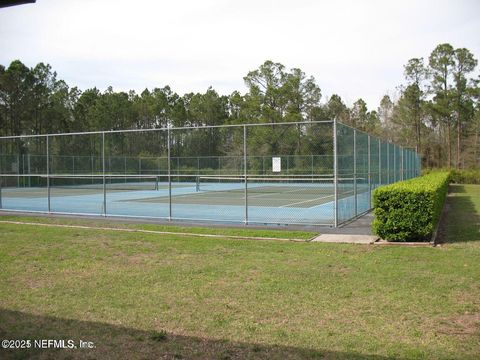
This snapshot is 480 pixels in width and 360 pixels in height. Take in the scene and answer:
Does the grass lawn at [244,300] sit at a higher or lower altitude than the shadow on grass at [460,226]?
lower

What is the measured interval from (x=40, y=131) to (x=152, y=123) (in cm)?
1536

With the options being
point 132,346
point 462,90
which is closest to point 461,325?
point 132,346

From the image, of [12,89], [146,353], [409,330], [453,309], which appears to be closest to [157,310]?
[146,353]

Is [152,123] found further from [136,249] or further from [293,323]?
[293,323]

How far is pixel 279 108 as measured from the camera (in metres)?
53.6

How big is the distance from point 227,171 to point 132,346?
22.3m

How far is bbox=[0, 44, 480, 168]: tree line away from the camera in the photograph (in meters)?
46.4

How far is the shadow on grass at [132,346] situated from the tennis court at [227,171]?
7.66 meters

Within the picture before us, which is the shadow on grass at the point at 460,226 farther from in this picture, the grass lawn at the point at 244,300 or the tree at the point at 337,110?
the tree at the point at 337,110

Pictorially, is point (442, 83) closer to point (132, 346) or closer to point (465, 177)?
point (465, 177)

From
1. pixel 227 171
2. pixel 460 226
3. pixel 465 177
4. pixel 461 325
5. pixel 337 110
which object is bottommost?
pixel 461 325

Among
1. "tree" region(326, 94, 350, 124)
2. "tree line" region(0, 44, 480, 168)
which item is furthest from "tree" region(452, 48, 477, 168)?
"tree" region(326, 94, 350, 124)

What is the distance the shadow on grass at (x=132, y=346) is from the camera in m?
4.21

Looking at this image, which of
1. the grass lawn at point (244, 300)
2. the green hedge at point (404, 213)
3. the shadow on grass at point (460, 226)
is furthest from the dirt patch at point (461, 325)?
→ the shadow on grass at point (460, 226)
